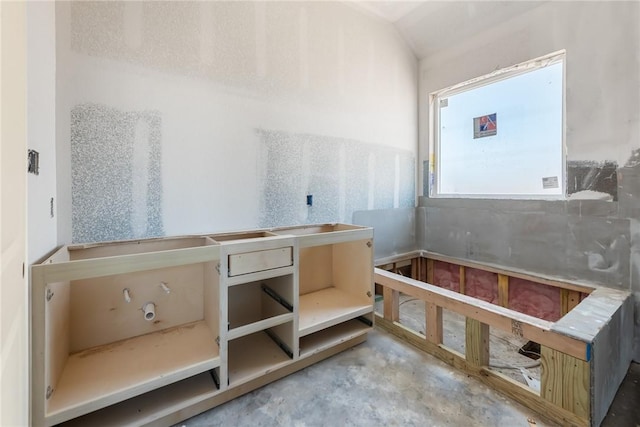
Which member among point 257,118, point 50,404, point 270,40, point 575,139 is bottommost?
point 50,404

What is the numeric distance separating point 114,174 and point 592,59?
3241mm

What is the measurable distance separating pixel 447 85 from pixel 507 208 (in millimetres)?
1372

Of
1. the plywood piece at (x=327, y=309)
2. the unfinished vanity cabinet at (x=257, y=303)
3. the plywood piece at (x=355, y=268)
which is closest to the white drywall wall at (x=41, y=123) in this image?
the unfinished vanity cabinet at (x=257, y=303)

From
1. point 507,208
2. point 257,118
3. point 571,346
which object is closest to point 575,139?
point 507,208

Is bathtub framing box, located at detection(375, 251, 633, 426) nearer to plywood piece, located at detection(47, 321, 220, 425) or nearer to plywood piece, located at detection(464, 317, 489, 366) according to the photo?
plywood piece, located at detection(464, 317, 489, 366)

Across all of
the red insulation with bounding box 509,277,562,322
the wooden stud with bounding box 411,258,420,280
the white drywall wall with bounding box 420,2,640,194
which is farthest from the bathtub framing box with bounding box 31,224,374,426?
the white drywall wall with bounding box 420,2,640,194

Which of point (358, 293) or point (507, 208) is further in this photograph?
point (507, 208)

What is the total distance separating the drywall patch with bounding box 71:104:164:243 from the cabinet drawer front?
2.15 feet

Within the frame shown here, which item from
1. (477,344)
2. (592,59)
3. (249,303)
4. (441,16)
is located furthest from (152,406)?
(441,16)

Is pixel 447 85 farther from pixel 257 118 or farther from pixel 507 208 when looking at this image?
pixel 257 118

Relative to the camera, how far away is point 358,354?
5.92ft

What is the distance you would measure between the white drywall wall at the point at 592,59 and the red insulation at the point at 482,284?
122 centimetres

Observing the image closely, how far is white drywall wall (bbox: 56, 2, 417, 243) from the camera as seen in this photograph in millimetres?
1457

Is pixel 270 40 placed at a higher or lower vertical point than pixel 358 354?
higher
